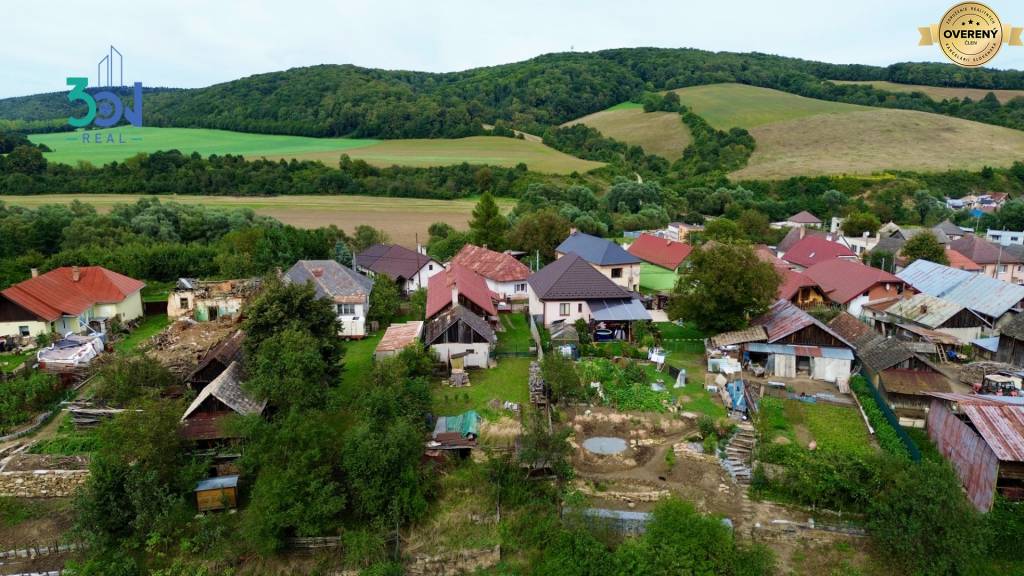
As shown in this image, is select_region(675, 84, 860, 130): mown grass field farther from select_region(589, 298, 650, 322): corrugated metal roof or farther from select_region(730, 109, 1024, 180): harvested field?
select_region(589, 298, 650, 322): corrugated metal roof

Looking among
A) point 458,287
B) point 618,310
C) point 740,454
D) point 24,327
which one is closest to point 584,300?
point 618,310

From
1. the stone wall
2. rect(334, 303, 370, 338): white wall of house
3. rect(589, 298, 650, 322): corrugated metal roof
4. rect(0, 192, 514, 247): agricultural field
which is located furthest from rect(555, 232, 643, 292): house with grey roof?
the stone wall

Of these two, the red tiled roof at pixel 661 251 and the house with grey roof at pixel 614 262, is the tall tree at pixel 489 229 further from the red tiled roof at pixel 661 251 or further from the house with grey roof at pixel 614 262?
the red tiled roof at pixel 661 251

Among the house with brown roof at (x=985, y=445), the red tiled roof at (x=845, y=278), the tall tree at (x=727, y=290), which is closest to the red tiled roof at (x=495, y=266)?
the tall tree at (x=727, y=290)

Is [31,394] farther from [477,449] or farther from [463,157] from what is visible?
[463,157]

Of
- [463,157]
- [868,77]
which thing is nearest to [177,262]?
[463,157]
